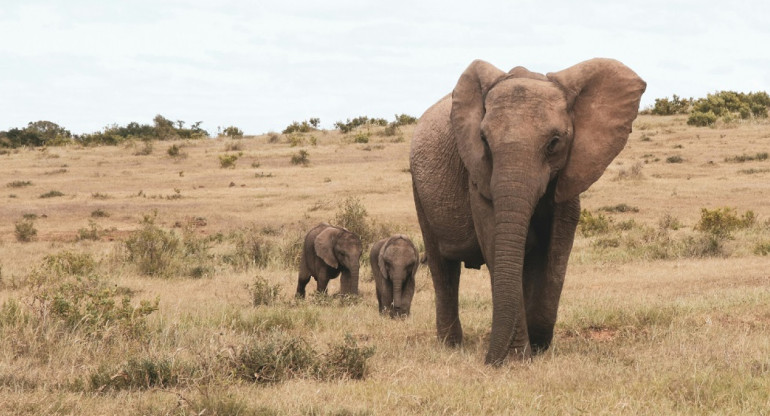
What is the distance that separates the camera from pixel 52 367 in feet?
22.2

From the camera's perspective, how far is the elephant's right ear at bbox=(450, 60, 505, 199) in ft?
22.7

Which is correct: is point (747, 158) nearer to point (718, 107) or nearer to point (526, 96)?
point (718, 107)

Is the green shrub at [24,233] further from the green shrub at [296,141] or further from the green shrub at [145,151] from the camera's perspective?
the green shrub at [296,141]

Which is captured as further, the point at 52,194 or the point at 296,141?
the point at 296,141

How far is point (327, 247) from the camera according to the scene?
1298 cm

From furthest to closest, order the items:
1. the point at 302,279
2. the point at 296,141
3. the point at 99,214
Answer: the point at 296,141
the point at 99,214
the point at 302,279

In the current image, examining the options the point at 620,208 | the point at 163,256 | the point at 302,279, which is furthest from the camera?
the point at 620,208

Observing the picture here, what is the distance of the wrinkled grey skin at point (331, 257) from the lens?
1280cm

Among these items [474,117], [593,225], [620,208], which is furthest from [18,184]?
[474,117]

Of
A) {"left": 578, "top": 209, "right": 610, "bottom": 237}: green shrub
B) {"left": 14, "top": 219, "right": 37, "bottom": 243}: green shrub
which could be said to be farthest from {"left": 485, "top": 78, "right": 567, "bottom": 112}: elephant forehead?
{"left": 14, "top": 219, "right": 37, "bottom": 243}: green shrub

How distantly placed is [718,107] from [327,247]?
43.3m

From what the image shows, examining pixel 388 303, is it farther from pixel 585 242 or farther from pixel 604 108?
pixel 585 242

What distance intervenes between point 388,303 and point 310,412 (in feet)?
20.3

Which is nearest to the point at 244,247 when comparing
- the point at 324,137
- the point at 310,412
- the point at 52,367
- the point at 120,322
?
the point at 120,322
